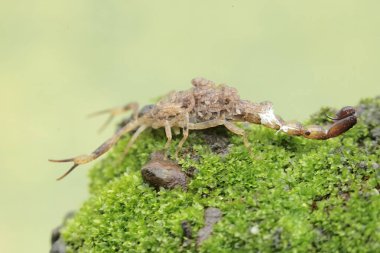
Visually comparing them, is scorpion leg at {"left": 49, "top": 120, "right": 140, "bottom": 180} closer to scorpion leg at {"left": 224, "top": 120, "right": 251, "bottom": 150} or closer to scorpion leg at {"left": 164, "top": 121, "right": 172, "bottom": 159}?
scorpion leg at {"left": 164, "top": 121, "right": 172, "bottom": 159}

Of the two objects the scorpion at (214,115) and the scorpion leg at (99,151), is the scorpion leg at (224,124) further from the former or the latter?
the scorpion leg at (99,151)

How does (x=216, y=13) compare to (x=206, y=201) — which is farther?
(x=216, y=13)

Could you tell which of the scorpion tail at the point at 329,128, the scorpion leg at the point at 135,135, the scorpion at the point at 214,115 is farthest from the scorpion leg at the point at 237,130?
the scorpion leg at the point at 135,135

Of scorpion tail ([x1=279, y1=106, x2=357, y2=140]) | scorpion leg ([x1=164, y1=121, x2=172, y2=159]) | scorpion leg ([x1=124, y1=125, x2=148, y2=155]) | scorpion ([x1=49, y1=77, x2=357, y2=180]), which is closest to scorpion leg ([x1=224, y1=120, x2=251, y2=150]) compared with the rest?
scorpion ([x1=49, y1=77, x2=357, y2=180])

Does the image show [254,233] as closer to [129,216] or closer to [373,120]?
[129,216]

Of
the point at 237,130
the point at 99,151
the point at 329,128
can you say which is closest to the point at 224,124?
the point at 237,130

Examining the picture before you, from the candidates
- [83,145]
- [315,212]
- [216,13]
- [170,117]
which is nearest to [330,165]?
[315,212]
